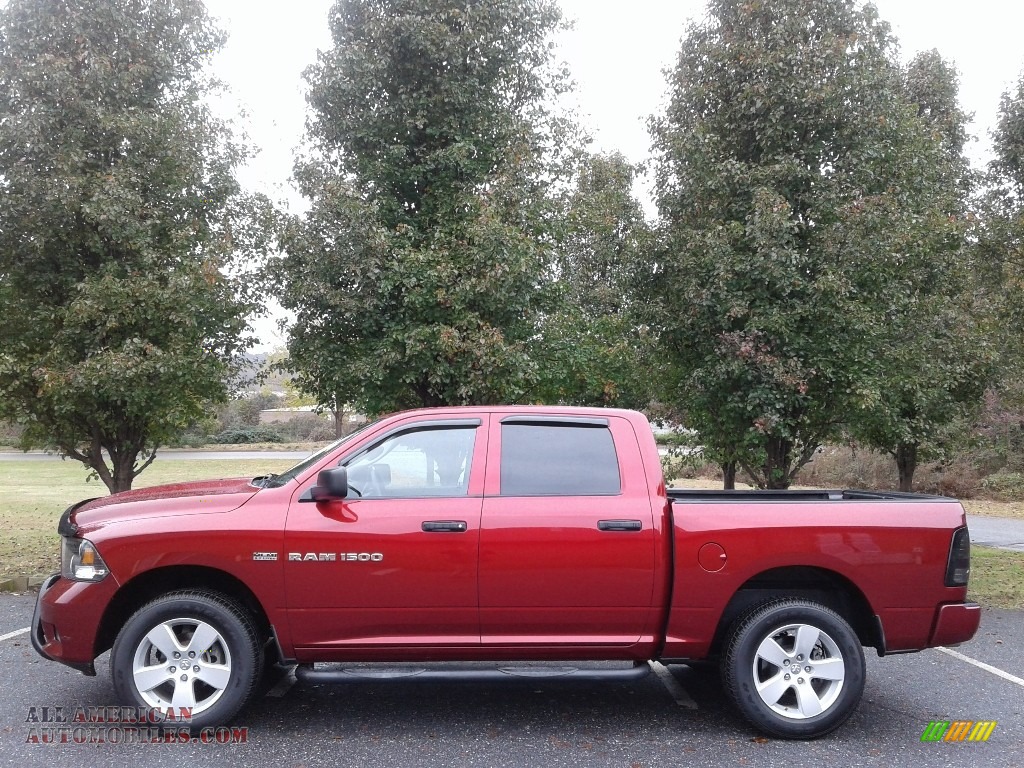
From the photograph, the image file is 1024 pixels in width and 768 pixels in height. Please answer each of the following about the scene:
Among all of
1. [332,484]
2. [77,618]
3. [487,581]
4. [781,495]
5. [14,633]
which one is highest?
[332,484]

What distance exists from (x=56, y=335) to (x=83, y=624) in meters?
5.06

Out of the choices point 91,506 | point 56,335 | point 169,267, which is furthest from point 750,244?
point 56,335

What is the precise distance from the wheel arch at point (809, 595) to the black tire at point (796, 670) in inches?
5.7

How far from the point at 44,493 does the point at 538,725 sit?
21685 mm

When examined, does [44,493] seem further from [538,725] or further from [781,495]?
[781,495]

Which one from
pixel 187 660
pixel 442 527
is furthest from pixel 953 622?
pixel 187 660

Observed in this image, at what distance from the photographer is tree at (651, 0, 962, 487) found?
27.9ft

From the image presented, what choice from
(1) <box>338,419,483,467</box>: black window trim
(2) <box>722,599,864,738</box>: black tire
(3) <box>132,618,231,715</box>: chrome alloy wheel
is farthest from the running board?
(1) <box>338,419,483,467</box>: black window trim

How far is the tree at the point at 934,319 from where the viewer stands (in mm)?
9188

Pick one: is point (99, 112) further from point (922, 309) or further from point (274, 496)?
point (922, 309)

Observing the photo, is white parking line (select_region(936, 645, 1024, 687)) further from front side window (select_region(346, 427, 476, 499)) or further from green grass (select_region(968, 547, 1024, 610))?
front side window (select_region(346, 427, 476, 499))

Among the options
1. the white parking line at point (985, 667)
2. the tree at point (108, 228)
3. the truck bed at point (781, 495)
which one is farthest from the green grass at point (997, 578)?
the tree at point (108, 228)

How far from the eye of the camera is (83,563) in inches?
174

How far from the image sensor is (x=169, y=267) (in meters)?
8.61
